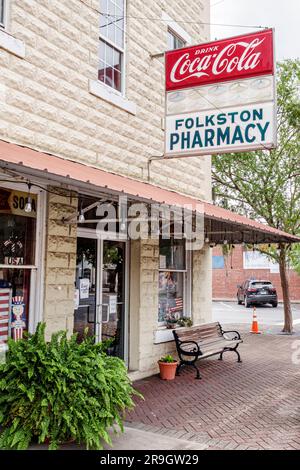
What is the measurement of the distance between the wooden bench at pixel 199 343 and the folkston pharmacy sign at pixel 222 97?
3.52m

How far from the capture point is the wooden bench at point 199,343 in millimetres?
8625

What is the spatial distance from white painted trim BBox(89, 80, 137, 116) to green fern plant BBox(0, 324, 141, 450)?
411 cm

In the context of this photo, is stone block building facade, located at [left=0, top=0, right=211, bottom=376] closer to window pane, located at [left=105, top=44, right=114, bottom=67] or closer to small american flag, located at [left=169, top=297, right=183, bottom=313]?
window pane, located at [left=105, top=44, right=114, bottom=67]

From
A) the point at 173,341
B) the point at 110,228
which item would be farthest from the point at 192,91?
the point at 173,341

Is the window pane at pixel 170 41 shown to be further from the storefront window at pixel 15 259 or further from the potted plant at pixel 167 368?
the potted plant at pixel 167 368

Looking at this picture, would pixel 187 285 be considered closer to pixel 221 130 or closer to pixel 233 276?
pixel 221 130

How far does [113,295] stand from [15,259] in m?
2.57

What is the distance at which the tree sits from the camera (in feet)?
47.3

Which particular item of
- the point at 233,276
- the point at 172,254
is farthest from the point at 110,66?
the point at 233,276

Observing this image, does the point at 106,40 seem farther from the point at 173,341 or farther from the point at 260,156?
the point at 260,156

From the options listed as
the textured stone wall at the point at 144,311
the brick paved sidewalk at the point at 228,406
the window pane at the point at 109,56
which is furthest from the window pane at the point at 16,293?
the window pane at the point at 109,56

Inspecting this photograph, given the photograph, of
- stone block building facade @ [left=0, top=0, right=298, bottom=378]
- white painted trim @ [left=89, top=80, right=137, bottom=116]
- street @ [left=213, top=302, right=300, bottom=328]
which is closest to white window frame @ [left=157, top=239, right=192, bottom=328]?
stone block building facade @ [left=0, top=0, right=298, bottom=378]

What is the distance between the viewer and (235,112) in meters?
7.25

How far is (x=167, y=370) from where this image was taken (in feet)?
27.0
